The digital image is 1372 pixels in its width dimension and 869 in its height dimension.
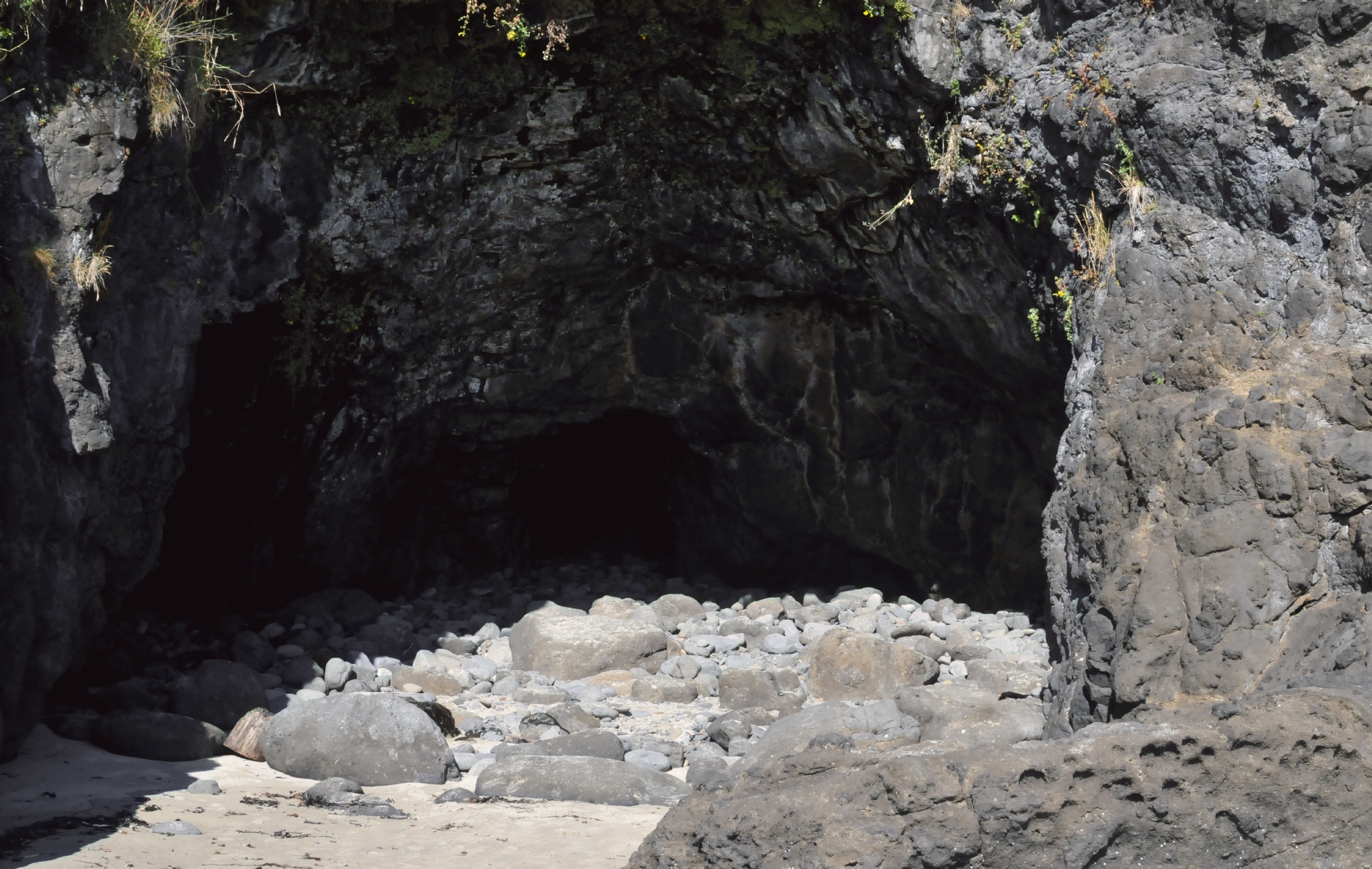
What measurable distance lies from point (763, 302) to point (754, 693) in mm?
3498

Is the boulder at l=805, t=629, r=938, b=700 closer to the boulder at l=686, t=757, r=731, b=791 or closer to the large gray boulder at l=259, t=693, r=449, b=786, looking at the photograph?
the boulder at l=686, t=757, r=731, b=791

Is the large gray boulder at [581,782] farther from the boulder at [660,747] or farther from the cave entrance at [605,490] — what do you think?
the cave entrance at [605,490]

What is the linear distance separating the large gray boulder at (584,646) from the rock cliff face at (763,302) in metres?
2.19

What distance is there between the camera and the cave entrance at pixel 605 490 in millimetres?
11000

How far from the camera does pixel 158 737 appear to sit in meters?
5.73

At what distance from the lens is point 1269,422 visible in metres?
5.07

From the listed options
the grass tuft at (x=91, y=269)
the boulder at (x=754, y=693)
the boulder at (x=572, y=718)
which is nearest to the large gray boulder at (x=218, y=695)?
Result: the boulder at (x=572, y=718)

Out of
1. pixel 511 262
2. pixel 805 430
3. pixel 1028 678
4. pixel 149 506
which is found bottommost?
pixel 1028 678

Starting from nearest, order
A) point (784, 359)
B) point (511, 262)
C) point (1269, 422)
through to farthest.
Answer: point (1269, 422), point (511, 262), point (784, 359)

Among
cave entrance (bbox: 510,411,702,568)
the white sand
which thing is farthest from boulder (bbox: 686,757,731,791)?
cave entrance (bbox: 510,411,702,568)

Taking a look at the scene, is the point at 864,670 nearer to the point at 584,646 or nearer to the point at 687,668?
the point at 687,668

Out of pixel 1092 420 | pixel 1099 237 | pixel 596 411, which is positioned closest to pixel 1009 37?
pixel 1099 237

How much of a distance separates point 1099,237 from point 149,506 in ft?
17.4

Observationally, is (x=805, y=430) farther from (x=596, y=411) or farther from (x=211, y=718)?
(x=211, y=718)
